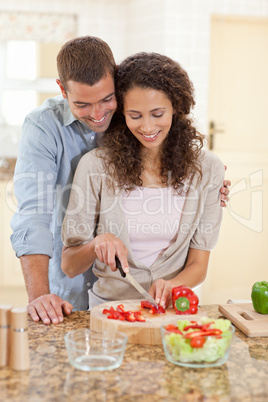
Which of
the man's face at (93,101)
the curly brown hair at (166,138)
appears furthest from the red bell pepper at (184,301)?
the man's face at (93,101)

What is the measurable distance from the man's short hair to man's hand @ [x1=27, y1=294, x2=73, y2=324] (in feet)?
2.59

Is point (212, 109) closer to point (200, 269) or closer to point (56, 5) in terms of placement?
point (56, 5)

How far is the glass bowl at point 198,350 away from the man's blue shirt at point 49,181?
79 centimetres

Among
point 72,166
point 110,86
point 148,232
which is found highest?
point 110,86

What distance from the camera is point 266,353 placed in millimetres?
1535

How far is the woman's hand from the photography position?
5.94 ft

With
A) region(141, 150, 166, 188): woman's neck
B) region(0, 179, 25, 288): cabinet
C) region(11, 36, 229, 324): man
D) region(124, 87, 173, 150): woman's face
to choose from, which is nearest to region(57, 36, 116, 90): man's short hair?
region(11, 36, 229, 324): man

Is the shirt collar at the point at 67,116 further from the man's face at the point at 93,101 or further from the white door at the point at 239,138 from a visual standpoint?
the white door at the point at 239,138

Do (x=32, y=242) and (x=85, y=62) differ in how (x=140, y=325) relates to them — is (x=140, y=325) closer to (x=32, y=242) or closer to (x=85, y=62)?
(x=32, y=242)

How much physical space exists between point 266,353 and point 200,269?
668mm

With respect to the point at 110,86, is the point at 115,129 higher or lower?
lower

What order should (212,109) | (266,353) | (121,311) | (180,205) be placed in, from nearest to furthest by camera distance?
1. (266,353)
2. (121,311)
3. (180,205)
4. (212,109)

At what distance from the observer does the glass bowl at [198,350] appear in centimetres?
138

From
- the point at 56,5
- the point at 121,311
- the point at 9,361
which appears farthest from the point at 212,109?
the point at 9,361
